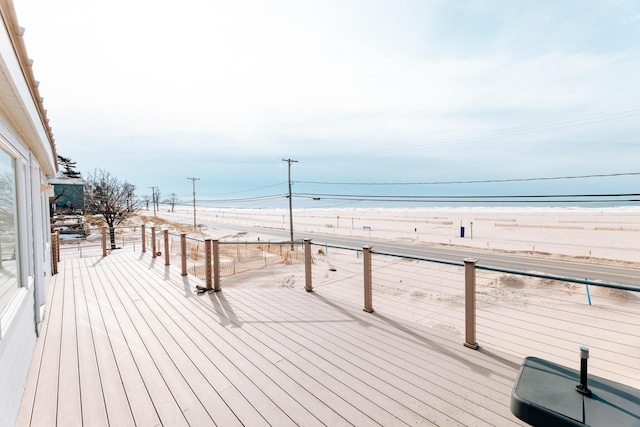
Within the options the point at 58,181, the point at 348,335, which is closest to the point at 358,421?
the point at 348,335

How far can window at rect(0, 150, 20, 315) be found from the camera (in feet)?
7.54

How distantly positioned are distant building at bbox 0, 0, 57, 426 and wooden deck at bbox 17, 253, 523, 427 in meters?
0.29

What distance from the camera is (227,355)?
288 centimetres

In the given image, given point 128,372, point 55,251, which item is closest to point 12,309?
point 128,372

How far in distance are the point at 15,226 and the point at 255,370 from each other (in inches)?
114

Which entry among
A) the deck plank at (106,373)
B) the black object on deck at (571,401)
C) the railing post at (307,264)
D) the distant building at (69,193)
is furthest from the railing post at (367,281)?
the distant building at (69,193)

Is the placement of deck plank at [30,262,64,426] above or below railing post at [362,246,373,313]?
below

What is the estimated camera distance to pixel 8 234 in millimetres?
2611

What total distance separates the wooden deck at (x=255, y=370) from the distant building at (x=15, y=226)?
0.29m

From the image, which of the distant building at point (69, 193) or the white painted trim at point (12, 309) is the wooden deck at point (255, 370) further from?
the distant building at point (69, 193)

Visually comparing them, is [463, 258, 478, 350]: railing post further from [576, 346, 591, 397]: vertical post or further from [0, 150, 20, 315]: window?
[0, 150, 20, 315]: window

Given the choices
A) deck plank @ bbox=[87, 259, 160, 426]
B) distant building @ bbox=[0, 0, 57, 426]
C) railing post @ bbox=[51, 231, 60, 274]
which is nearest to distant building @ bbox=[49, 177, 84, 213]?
railing post @ bbox=[51, 231, 60, 274]

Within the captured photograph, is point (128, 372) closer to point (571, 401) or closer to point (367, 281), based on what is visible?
point (367, 281)

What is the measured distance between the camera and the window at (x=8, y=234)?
230 cm
